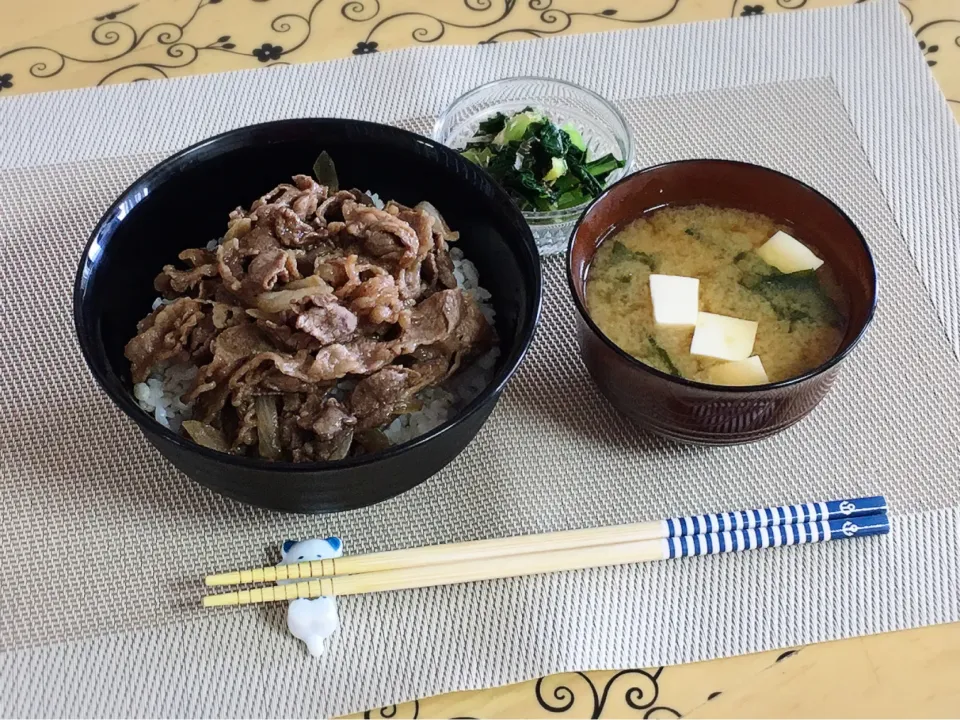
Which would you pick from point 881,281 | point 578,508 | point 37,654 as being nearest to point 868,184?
point 881,281

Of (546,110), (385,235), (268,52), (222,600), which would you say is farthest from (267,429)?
(268,52)

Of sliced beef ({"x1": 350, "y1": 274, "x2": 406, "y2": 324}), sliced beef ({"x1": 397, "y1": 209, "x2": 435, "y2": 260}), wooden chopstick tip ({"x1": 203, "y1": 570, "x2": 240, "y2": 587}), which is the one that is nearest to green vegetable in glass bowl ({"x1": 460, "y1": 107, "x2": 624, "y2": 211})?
sliced beef ({"x1": 397, "y1": 209, "x2": 435, "y2": 260})

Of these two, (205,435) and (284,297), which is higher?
(284,297)

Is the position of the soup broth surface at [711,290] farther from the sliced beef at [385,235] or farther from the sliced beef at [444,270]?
the sliced beef at [385,235]

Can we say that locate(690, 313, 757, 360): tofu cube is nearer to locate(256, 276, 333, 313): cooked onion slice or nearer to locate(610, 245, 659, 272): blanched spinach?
locate(610, 245, 659, 272): blanched spinach

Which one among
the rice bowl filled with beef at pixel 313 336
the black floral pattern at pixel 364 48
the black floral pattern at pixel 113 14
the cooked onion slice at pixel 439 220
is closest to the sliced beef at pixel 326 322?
the rice bowl filled with beef at pixel 313 336

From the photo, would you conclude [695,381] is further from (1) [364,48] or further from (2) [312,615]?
(1) [364,48]

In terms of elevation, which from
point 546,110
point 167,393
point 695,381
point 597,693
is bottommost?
point 597,693
